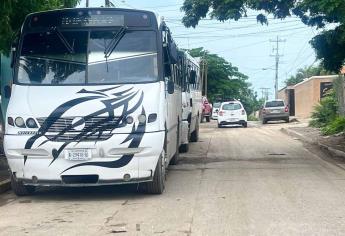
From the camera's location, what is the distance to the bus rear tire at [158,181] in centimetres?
1009

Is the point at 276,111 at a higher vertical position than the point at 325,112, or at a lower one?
lower

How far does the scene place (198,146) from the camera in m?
20.7

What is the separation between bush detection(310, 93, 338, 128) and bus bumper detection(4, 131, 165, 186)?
21.3 meters

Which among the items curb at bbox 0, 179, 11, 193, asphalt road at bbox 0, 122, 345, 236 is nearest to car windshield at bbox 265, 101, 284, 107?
asphalt road at bbox 0, 122, 345, 236

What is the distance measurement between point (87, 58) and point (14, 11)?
9.44 ft

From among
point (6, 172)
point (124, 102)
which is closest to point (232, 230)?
point (124, 102)

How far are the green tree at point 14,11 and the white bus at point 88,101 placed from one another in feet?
3.67

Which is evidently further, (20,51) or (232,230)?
(20,51)

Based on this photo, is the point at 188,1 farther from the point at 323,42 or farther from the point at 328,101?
the point at 328,101

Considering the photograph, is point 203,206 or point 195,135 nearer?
point 203,206

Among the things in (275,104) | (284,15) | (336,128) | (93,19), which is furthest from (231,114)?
(93,19)

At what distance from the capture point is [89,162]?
31.4ft

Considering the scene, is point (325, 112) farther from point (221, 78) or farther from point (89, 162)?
point (221, 78)

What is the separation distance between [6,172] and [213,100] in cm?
5180
